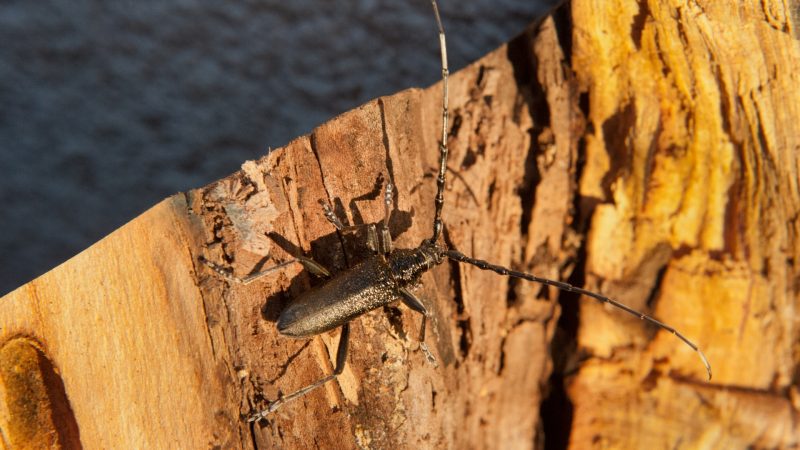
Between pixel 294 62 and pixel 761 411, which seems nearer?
pixel 761 411

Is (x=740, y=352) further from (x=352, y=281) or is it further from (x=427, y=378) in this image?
(x=352, y=281)

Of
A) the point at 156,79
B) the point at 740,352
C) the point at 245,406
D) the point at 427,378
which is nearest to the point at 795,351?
the point at 740,352

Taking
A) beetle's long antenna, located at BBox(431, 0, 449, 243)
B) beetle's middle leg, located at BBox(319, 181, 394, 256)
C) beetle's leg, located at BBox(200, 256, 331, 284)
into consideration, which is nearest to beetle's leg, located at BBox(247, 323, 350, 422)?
beetle's leg, located at BBox(200, 256, 331, 284)

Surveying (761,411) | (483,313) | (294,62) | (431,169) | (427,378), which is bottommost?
(761,411)

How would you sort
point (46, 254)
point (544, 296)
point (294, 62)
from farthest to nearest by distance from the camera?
point (294, 62)
point (46, 254)
point (544, 296)

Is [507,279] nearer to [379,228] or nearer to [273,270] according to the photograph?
[379,228]

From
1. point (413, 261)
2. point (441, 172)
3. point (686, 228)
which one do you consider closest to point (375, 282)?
point (413, 261)

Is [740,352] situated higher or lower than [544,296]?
lower

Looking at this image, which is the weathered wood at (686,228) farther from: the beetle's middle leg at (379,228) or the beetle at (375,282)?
the beetle's middle leg at (379,228)

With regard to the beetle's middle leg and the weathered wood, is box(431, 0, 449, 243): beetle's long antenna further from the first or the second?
the weathered wood
